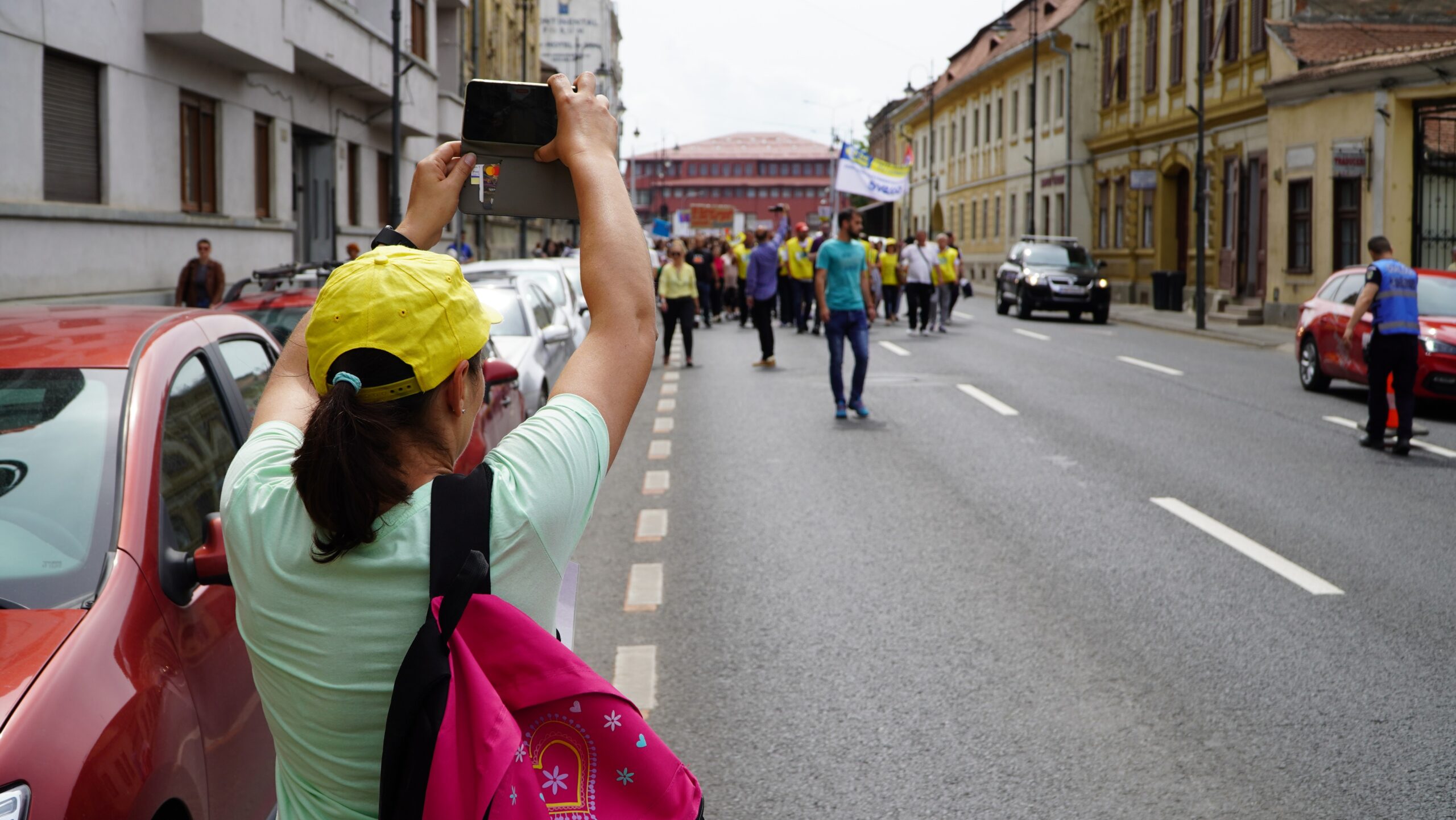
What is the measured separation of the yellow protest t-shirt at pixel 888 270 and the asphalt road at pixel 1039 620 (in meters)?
16.7

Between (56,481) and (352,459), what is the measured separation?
1.87 m

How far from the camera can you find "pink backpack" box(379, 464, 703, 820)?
167cm

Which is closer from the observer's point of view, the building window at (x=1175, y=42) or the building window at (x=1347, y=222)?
the building window at (x=1347, y=222)

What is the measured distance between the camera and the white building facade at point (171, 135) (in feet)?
54.5

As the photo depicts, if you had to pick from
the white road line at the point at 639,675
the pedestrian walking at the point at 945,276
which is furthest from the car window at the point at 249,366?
the pedestrian walking at the point at 945,276

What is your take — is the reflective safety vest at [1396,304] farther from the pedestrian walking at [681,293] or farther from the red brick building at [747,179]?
the red brick building at [747,179]

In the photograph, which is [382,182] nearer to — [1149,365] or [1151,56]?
[1149,365]

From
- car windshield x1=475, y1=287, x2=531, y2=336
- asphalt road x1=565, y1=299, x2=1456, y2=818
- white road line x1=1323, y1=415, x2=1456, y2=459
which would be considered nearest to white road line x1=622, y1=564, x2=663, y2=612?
asphalt road x1=565, y1=299, x2=1456, y2=818

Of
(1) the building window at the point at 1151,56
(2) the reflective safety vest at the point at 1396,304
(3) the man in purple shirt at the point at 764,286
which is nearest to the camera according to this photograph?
(2) the reflective safety vest at the point at 1396,304

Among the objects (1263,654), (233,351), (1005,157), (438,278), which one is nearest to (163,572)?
(233,351)

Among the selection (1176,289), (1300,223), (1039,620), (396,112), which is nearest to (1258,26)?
(1300,223)

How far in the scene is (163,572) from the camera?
3109mm

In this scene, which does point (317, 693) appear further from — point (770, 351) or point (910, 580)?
point (770, 351)

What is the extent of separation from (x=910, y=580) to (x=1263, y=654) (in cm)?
185
